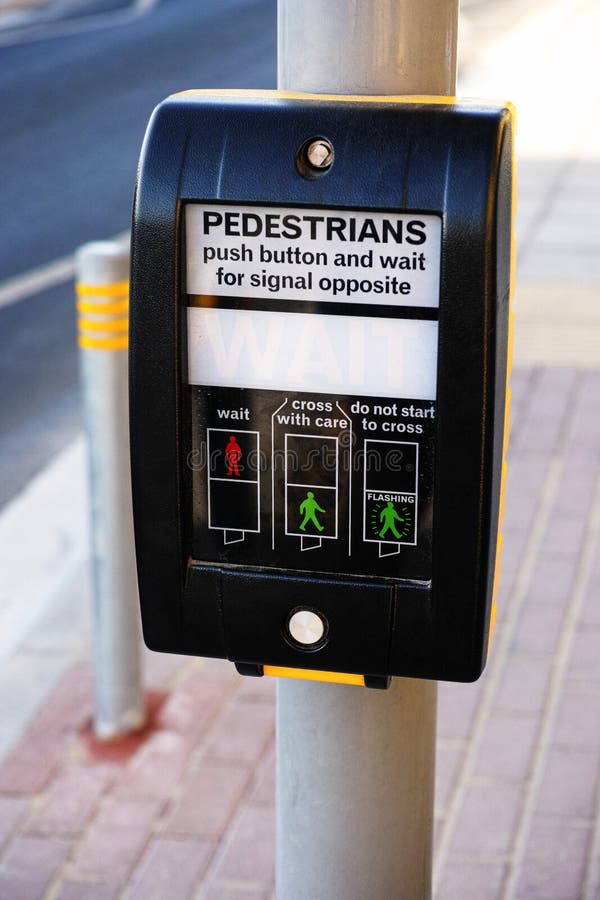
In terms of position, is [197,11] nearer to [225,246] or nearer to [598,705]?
[598,705]

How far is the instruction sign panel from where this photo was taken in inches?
63.8

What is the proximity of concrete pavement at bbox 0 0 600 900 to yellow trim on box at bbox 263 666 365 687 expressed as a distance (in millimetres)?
1643

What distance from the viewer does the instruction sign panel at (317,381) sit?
1620 mm

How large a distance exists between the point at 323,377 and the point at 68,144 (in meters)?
11.9

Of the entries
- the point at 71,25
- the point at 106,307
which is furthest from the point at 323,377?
the point at 71,25

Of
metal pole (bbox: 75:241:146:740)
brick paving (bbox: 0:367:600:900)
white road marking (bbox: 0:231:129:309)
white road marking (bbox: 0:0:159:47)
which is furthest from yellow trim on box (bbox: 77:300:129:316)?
white road marking (bbox: 0:0:159:47)

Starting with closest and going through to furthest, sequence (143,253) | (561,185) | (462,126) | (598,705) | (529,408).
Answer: (462,126) < (143,253) < (598,705) < (529,408) < (561,185)

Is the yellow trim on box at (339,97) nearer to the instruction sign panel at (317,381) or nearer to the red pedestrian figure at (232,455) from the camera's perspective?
the instruction sign panel at (317,381)

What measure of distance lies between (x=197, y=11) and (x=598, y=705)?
67.1 feet

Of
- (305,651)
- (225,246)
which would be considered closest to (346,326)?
(225,246)

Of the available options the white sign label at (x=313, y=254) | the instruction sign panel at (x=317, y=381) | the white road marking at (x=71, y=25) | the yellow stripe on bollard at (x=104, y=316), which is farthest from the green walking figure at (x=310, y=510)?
the white road marking at (x=71, y=25)

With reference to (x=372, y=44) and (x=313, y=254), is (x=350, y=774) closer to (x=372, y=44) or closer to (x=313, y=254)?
(x=313, y=254)

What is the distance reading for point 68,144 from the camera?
13.0 meters

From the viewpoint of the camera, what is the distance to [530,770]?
145 inches
